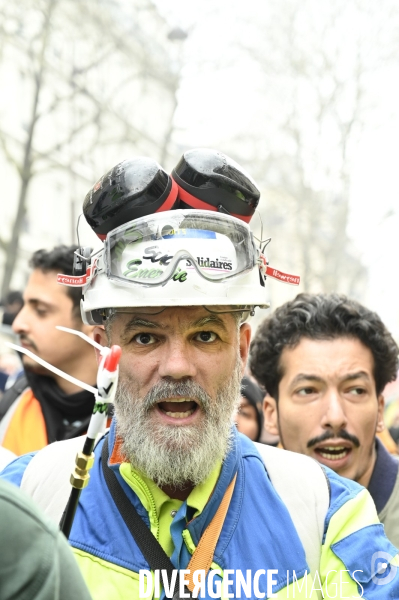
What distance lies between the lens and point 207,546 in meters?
2.28

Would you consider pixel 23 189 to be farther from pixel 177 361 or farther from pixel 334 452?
pixel 177 361

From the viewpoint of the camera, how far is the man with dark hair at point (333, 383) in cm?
347

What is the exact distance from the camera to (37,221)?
2997 centimetres

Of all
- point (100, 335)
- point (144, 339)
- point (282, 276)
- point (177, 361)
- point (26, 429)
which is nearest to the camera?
point (177, 361)

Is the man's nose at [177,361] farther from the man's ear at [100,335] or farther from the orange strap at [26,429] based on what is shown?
the orange strap at [26,429]

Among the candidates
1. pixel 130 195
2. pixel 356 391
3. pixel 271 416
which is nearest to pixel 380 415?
pixel 356 391

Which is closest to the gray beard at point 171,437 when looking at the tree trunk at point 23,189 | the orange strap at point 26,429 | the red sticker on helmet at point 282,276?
the red sticker on helmet at point 282,276

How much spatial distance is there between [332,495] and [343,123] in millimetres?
16430

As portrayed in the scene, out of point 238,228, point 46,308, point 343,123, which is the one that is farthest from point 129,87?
point 238,228

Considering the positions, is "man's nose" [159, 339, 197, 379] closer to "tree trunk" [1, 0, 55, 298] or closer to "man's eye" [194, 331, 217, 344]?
"man's eye" [194, 331, 217, 344]

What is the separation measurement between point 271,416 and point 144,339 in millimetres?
1492

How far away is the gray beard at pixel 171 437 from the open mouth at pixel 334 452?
1064mm

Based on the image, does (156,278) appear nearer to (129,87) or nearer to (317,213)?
(129,87)

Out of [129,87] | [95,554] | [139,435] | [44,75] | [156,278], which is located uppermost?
[129,87]
